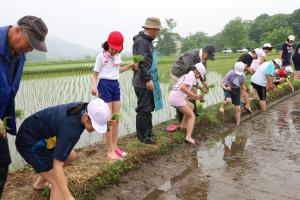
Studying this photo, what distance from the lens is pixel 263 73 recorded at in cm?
713

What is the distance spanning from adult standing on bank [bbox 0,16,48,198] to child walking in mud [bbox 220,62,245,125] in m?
4.36

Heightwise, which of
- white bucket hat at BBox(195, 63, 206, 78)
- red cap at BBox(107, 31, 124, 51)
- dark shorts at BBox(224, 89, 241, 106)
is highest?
red cap at BBox(107, 31, 124, 51)

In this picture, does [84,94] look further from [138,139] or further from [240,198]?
[240,198]

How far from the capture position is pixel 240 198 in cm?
332

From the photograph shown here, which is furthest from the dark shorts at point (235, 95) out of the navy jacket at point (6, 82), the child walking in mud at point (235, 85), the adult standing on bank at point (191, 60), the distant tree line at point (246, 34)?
the distant tree line at point (246, 34)

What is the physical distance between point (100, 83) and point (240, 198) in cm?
201

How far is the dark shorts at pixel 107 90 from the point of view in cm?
396

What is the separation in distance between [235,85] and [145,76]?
2369mm

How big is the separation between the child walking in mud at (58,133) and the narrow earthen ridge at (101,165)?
1.78 ft

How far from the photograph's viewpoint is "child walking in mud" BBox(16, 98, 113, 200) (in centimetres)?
242

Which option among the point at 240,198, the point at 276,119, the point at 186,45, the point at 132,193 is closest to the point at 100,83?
the point at 132,193

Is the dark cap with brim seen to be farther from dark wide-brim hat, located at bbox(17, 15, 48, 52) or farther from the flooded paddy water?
dark wide-brim hat, located at bbox(17, 15, 48, 52)

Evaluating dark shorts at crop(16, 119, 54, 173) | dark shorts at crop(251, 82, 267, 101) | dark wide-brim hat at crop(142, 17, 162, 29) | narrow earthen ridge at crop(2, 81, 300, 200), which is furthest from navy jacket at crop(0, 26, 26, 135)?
dark shorts at crop(251, 82, 267, 101)

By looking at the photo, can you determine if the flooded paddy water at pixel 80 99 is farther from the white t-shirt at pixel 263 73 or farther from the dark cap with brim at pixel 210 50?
the dark cap with brim at pixel 210 50
